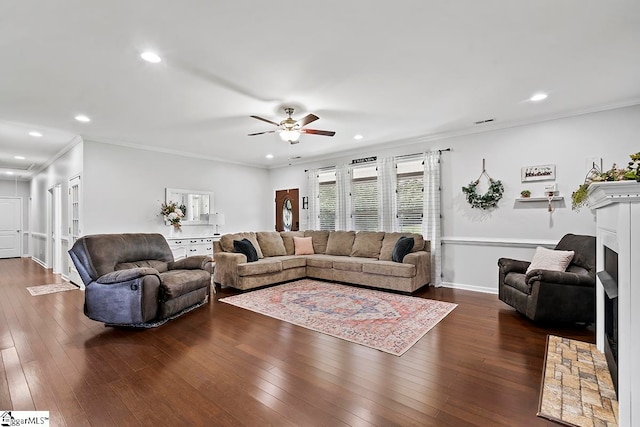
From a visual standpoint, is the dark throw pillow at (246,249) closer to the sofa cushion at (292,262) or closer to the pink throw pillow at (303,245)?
the sofa cushion at (292,262)

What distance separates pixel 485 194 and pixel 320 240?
10.9 feet

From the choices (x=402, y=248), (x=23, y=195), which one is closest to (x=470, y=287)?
(x=402, y=248)

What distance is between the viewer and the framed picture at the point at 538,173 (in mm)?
4383

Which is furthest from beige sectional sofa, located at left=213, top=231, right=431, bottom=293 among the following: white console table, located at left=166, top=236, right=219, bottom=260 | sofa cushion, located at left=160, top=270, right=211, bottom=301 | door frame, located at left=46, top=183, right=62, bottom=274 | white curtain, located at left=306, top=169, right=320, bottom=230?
door frame, located at left=46, top=183, right=62, bottom=274

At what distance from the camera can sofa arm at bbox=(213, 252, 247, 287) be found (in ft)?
16.8

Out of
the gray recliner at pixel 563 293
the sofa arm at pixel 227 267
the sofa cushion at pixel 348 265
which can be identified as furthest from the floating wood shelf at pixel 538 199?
the sofa arm at pixel 227 267

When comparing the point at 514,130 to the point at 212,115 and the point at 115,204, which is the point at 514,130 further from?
the point at 115,204

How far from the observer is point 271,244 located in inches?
246

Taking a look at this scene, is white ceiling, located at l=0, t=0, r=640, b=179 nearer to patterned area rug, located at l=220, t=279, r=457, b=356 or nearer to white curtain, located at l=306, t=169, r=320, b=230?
white curtain, located at l=306, t=169, r=320, b=230

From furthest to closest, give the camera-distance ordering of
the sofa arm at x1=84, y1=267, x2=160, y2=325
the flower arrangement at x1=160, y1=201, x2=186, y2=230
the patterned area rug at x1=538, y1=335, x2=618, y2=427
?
the flower arrangement at x1=160, y1=201, x2=186, y2=230
the sofa arm at x1=84, y1=267, x2=160, y2=325
the patterned area rug at x1=538, y1=335, x2=618, y2=427

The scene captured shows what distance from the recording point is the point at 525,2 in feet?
6.78

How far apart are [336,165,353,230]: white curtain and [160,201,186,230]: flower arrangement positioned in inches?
132

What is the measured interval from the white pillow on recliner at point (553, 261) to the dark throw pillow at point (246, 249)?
4.10 metres

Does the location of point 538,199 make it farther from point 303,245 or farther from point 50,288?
point 50,288
